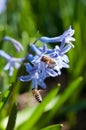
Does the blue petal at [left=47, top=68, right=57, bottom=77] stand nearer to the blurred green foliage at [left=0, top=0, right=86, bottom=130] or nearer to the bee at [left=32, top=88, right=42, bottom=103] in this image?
the bee at [left=32, top=88, right=42, bottom=103]

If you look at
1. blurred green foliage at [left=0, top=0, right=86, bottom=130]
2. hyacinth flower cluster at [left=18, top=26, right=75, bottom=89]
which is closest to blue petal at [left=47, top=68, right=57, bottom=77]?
hyacinth flower cluster at [left=18, top=26, right=75, bottom=89]

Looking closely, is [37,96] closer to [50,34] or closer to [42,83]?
[42,83]

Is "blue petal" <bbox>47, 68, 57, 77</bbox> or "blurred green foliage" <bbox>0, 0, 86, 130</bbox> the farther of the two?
"blurred green foliage" <bbox>0, 0, 86, 130</bbox>

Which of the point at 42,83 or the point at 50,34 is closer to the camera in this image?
the point at 42,83

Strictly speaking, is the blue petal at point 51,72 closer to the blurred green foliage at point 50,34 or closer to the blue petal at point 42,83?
the blue petal at point 42,83

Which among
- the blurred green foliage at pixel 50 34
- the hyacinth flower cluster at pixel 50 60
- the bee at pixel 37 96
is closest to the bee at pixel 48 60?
the hyacinth flower cluster at pixel 50 60

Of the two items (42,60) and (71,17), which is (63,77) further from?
(42,60)

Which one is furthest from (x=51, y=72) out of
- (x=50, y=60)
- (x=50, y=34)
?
(x=50, y=34)

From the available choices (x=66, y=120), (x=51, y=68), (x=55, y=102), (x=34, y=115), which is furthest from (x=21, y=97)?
(x=51, y=68)
